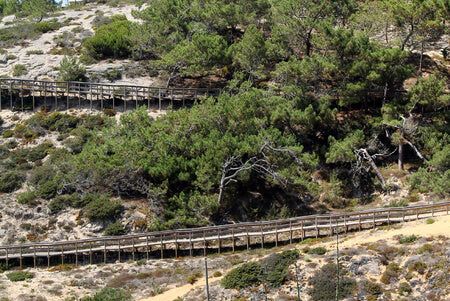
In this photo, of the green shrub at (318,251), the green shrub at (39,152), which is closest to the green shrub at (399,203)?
the green shrub at (318,251)

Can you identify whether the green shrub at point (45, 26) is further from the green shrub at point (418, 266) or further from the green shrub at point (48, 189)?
the green shrub at point (418, 266)

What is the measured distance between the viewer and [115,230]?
129 ft

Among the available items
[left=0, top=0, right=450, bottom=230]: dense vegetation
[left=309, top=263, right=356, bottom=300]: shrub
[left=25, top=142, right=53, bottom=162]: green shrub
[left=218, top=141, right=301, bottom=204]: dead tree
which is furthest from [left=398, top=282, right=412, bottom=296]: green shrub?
[left=25, top=142, right=53, bottom=162]: green shrub

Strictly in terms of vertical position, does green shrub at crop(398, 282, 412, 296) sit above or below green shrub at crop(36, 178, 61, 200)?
below

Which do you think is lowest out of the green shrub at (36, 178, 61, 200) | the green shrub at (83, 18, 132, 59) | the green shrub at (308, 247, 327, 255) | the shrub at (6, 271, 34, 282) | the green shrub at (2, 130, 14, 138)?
the shrub at (6, 271, 34, 282)

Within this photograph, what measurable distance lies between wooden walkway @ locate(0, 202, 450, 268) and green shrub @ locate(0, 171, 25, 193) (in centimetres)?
830

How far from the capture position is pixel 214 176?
1622 inches

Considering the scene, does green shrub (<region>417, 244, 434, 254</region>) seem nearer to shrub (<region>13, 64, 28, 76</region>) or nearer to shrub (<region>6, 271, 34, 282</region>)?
shrub (<region>6, 271, 34, 282</region>)

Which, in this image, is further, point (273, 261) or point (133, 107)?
point (133, 107)

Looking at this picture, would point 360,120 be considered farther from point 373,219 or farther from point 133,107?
point 133,107

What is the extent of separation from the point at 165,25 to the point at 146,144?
2387 centimetres

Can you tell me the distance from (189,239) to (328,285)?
427 inches

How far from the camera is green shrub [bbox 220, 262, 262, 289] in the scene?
31.7 m

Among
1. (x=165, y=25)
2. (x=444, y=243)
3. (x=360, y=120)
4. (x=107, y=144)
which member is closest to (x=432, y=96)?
(x=360, y=120)
